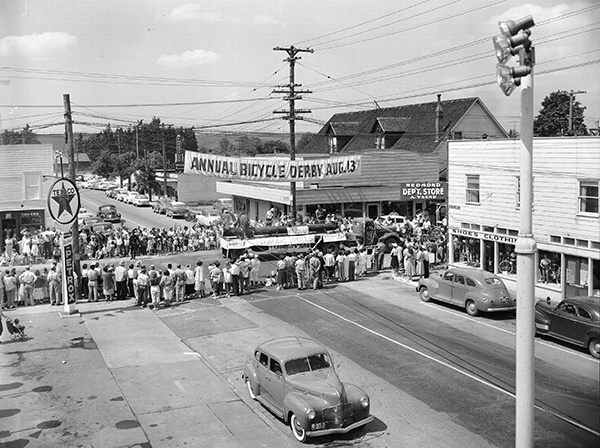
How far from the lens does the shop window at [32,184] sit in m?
19.2

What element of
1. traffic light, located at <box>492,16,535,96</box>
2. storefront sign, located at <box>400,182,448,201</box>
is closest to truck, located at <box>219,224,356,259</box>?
storefront sign, located at <box>400,182,448,201</box>

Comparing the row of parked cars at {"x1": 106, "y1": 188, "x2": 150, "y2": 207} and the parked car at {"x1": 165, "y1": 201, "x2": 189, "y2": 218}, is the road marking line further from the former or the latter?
the row of parked cars at {"x1": 106, "y1": 188, "x2": 150, "y2": 207}

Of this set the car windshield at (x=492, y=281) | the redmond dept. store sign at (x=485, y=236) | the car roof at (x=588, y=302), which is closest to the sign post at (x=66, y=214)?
the car windshield at (x=492, y=281)

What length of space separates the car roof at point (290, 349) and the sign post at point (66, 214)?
9.49 meters

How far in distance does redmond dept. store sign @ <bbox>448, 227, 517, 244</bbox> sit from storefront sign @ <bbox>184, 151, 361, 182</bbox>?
9.60 meters

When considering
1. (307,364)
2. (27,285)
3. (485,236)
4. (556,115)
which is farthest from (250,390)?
(556,115)

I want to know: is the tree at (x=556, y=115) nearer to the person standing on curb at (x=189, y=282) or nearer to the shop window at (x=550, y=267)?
the shop window at (x=550, y=267)

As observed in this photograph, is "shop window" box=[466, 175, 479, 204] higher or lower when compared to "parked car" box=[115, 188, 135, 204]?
higher

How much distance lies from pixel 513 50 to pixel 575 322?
1291 centimetres

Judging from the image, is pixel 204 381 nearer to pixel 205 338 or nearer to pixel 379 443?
pixel 205 338

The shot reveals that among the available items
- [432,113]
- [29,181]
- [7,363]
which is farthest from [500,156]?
[432,113]

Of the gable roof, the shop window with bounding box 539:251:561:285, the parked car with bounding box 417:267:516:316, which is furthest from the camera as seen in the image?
the gable roof

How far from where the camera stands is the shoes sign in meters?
20.0

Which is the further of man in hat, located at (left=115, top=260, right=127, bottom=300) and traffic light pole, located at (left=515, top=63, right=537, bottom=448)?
man in hat, located at (left=115, top=260, right=127, bottom=300)
